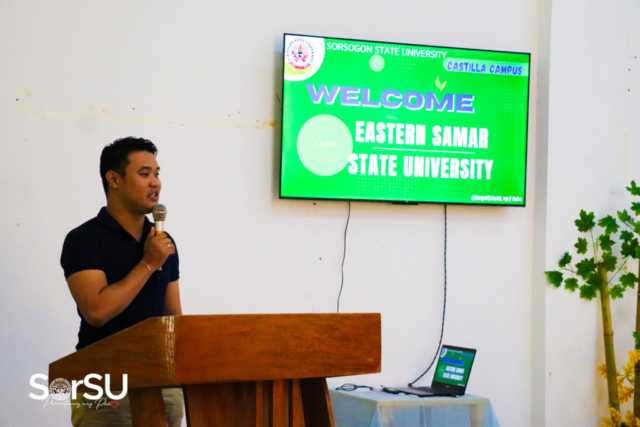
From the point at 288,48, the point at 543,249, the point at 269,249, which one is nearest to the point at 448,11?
the point at 288,48

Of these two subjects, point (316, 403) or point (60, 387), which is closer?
point (60, 387)

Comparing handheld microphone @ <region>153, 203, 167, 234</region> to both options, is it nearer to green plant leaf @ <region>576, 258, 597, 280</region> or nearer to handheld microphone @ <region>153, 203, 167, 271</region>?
handheld microphone @ <region>153, 203, 167, 271</region>

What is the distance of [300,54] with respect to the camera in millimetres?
3760

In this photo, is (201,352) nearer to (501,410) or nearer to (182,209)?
(182,209)

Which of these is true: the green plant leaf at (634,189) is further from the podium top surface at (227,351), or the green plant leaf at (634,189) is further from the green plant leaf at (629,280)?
the podium top surface at (227,351)

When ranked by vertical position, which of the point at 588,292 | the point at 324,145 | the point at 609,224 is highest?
the point at 324,145

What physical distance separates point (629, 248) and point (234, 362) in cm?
320

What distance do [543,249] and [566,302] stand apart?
34 centimetres

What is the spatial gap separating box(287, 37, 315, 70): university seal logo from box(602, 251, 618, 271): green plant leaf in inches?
78.5

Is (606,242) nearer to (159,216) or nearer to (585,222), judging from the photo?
(585,222)

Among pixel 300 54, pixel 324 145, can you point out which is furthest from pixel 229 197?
pixel 300 54

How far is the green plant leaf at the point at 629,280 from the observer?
400 centimetres

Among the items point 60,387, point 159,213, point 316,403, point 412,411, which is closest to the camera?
point 60,387

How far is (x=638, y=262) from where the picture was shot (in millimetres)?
4141
